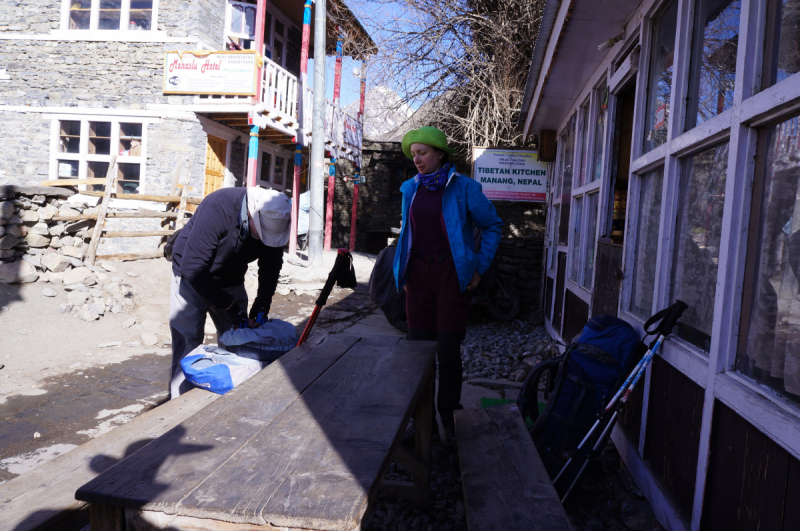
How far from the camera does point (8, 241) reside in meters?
7.31

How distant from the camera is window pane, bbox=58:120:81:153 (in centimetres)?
1212

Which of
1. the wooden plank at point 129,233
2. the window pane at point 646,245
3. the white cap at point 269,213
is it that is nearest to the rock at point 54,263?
the wooden plank at point 129,233

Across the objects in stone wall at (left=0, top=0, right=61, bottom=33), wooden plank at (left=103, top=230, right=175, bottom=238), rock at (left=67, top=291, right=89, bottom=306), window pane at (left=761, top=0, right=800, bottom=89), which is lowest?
rock at (left=67, top=291, right=89, bottom=306)

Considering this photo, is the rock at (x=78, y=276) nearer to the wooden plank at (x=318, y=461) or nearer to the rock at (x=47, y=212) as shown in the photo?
the rock at (x=47, y=212)

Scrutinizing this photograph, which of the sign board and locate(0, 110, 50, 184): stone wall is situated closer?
the sign board

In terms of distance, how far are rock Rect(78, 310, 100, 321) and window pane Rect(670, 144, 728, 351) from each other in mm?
6476

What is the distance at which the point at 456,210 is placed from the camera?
3.12 meters

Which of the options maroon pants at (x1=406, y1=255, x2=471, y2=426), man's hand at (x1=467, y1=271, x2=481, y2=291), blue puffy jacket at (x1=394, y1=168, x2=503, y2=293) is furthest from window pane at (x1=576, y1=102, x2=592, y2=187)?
maroon pants at (x1=406, y1=255, x2=471, y2=426)

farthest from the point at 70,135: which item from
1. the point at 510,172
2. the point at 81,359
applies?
the point at 510,172

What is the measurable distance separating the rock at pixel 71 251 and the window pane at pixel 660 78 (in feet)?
25.9

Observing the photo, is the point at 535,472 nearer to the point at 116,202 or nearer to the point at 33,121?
the point at 116,202

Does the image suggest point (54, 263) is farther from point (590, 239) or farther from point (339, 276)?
point (590, 239)

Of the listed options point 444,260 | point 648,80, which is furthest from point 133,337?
point 648,80

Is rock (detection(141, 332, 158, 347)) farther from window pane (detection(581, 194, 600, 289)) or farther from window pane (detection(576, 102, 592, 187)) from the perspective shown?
window pane (detection(576, 102, 592, 187))
